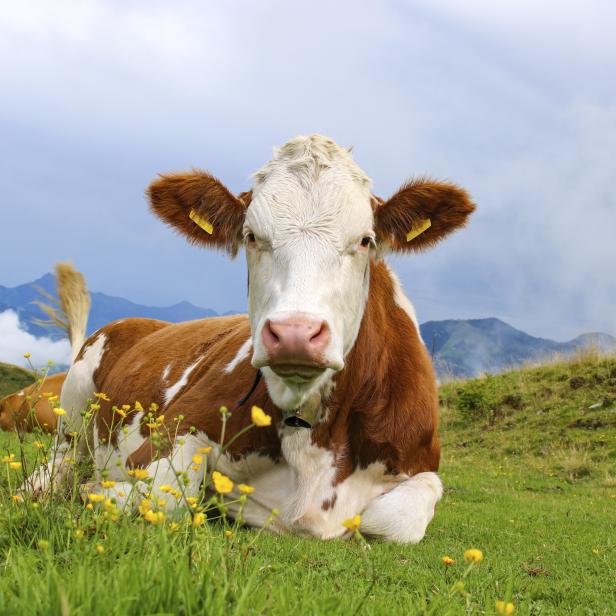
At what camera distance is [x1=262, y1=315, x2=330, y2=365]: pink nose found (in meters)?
3.93

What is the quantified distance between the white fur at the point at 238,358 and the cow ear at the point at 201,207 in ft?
2.84

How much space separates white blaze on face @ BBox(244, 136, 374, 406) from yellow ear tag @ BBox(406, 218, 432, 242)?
0.47 metres

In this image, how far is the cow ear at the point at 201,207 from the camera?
572 cm

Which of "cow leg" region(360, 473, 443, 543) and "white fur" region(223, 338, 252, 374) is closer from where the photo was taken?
"cow leg" region(360, 473, 443, 543)

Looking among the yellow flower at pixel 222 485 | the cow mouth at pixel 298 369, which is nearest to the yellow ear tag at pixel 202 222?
the cow mouth at pixel 298 369

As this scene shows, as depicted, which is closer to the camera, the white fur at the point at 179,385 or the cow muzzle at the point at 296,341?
the cow muzzle at the point at 296,341

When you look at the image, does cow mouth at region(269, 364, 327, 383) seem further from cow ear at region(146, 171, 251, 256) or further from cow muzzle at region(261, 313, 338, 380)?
cow ear at region(146, 171, 251, 256)

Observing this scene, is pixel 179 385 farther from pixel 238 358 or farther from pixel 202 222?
pixel 202 222

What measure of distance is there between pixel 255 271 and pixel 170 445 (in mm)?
1674

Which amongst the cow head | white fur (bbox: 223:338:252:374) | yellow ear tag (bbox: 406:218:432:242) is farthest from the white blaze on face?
white fur (bbox: 223:338:252:374)

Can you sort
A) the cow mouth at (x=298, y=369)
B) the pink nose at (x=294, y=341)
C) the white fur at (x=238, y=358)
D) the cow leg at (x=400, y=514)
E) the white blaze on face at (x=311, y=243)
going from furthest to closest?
the white fur at (x=238, y=358) → the cow leg at (x=400, y=514) → the white blaze on face at (x=311, y=243) → the cow mouth at (x=298, y=369) → the pink nose at (x=294, y=341)

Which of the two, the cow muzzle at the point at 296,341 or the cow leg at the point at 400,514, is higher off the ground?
the cow muzzle at the point at 296,341

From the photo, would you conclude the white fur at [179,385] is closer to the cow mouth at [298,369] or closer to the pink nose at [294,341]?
the cow mouth at [298,369]

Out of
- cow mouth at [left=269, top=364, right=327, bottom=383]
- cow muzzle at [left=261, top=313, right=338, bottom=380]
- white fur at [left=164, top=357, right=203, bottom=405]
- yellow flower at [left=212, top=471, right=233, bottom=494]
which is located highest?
cow muzzle at [left=261, top=313, right=338, bottom=380]
